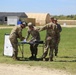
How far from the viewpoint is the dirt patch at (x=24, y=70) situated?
43.1ft

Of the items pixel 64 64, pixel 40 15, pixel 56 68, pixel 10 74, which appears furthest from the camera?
pixel 40 15

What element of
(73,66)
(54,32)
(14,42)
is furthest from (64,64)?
(14,42)

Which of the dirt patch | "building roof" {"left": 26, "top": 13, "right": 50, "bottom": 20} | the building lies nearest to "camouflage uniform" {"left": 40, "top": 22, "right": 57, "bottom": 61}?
the dirt patch

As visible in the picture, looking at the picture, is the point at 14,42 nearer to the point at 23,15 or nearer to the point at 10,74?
the point at 10,74

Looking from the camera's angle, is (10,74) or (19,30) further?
(19,30)

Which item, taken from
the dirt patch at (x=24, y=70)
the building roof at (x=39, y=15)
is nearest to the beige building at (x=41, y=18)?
the building roof at (x=39, y=15)

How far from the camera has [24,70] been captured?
13.8 metres

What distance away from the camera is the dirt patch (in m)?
13.2

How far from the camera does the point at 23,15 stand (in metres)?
97.1

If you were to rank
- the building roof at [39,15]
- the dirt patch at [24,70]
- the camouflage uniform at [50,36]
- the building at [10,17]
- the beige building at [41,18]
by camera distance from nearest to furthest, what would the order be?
the dirt patch at [24,70]
the camouflage uniform at [50,36]
the building at [10,17]
the beige building at [41,18]
the building roof at [39,15]

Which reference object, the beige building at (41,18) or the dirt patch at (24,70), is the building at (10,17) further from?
the dirt patch at (24,70)

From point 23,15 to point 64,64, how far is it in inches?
3234

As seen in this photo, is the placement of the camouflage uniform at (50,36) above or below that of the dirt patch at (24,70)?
above

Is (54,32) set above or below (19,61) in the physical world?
above
